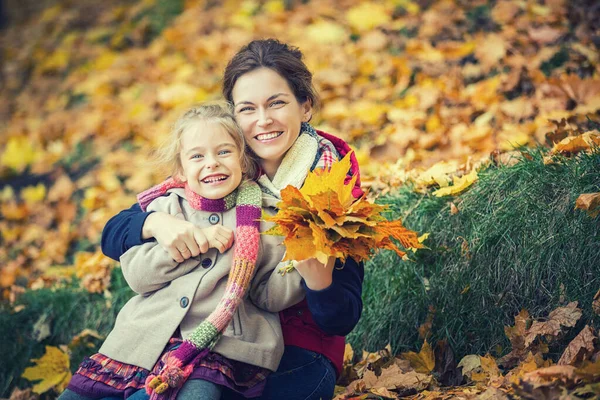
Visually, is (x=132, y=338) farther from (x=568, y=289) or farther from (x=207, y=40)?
(x=207, y=40)

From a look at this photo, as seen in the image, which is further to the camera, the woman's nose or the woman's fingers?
the woman's nose

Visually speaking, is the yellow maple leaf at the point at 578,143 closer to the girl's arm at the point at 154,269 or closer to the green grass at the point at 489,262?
the green grass at the point at 489,262

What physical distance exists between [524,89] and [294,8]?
2.76m

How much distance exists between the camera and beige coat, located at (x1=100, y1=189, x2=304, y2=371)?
2.12 meters

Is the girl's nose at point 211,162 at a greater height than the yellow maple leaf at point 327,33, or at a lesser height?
lesser

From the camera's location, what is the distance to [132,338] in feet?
7.09

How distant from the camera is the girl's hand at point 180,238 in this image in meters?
2.12

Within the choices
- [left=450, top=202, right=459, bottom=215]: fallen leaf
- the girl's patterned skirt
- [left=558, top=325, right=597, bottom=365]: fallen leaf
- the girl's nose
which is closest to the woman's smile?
the girl's nose

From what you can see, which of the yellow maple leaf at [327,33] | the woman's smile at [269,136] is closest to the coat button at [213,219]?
the woman's smile at [269,136]

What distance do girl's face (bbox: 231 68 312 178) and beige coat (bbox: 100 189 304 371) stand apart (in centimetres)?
32

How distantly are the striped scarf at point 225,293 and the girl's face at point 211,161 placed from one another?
0.14ft

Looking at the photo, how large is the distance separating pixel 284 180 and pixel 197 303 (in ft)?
1.75

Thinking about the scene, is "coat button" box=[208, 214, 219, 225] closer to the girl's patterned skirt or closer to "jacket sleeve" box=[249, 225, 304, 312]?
"jacket sleeve" box=[249, 225, 304, 312]

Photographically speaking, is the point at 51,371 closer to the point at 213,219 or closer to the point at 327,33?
the point at 213,219
